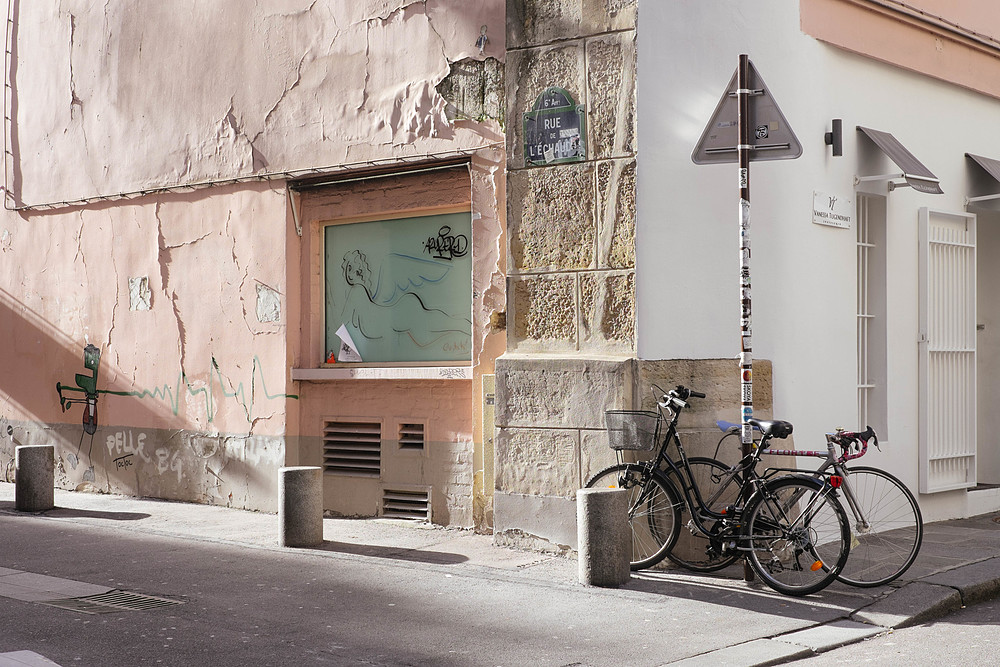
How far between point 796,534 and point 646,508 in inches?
44.0

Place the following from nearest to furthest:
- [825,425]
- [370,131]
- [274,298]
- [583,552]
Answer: [583,552]
[825,425]
[370,131]
[274,298]

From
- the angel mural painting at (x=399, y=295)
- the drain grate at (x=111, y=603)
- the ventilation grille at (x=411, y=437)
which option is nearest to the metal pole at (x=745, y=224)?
the angel mural painting at (x=399, y=295)

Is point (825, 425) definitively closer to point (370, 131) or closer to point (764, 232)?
point (764, 232)

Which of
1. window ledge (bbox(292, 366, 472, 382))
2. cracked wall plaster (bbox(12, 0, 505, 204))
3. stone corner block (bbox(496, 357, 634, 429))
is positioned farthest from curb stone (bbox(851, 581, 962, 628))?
cracked wall plaster (bbox(12, 0, 505, 204))

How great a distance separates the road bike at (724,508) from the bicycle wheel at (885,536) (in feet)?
0.84

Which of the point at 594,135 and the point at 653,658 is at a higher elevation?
the point at 594,135

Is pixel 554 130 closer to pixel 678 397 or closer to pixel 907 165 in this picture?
pixel 678 397

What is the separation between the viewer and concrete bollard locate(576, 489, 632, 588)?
23.4ft

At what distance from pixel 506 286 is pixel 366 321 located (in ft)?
6.57

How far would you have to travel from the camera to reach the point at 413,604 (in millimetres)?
6699

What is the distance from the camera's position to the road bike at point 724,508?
6.84 m

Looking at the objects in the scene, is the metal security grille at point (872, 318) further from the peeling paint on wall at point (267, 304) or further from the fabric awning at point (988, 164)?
the peeling paint on wall at point (267, 304)

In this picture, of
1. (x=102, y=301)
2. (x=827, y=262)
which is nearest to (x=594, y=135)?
(x=827, y=262)

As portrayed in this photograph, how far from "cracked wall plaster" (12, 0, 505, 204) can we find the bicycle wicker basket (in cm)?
289
